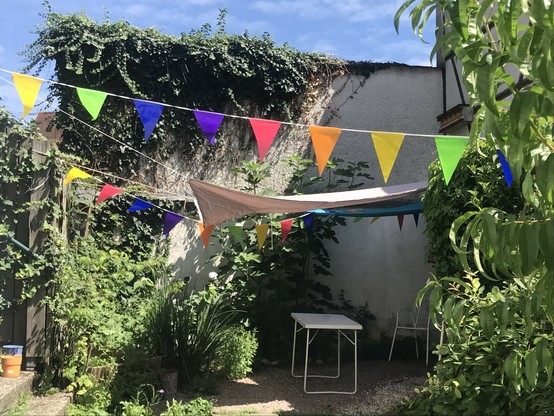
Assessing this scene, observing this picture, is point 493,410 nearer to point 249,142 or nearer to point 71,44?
point 249,142

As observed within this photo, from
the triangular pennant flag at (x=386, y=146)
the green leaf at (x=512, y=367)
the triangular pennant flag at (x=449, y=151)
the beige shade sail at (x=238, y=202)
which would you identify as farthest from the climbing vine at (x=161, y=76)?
the green leaf at (x=512, y=367)

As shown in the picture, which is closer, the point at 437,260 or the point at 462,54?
the point at 462,54

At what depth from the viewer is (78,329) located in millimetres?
3668

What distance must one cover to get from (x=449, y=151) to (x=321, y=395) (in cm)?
242

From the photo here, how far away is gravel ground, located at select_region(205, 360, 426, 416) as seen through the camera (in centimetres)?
397

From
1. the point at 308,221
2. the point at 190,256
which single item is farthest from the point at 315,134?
the point at 190,256

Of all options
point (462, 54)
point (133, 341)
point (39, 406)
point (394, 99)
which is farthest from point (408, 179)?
point (462, 54)

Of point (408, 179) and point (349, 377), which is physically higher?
point (408, 179)

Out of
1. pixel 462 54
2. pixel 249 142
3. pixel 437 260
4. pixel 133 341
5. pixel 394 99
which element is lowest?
pixel 133 341

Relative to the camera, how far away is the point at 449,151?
2982 millimetres

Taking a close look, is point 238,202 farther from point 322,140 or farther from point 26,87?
point 26,87

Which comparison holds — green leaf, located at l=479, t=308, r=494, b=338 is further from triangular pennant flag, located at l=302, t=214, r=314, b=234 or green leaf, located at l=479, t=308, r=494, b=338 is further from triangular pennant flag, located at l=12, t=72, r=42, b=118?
triangular pennant flag, located at l=302, t=214, r=314, b=234

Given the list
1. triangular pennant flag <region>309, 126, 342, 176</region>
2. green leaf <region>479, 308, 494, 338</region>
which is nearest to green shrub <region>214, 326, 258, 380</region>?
triangular pennant flag <region>309, 126, 342, 176</region>

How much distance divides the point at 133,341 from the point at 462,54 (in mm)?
3806
